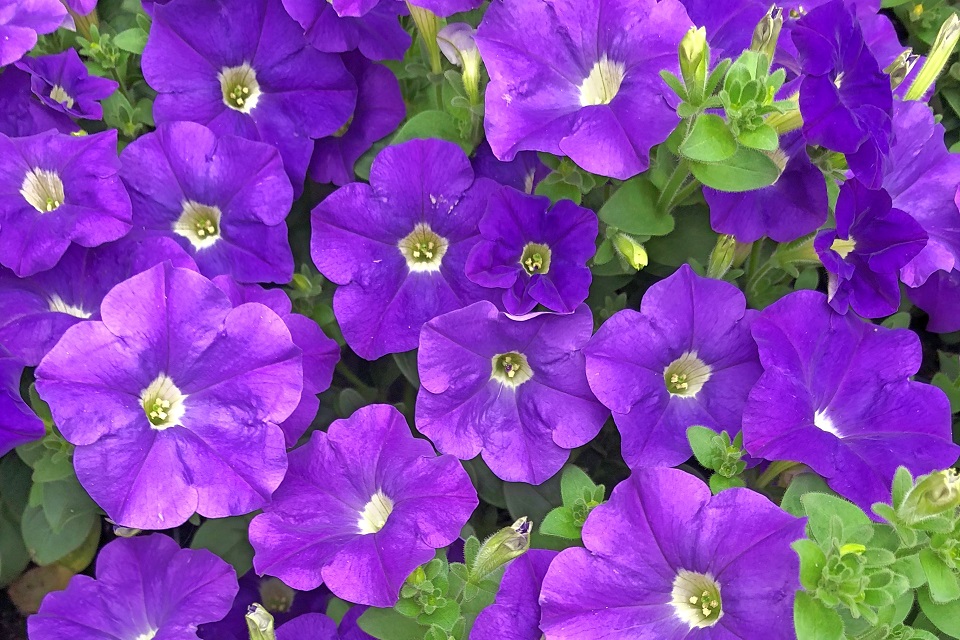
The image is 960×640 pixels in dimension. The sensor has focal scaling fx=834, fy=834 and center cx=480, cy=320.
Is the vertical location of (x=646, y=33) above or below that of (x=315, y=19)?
above

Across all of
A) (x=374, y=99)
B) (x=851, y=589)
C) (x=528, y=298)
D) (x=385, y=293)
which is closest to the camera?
(x=851, y=589)

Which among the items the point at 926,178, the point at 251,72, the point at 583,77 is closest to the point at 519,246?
the point at 583,77

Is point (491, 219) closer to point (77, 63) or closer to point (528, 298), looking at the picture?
point (528, 298)

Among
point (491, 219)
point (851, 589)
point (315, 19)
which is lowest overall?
point (851, 589)

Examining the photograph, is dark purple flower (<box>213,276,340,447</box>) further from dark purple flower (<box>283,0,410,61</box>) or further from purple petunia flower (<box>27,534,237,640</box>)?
dark purple flower (<box>283,0,410,61</box>)

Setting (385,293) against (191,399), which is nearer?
(191,399)

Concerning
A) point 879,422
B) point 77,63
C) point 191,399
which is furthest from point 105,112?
point 879,422
